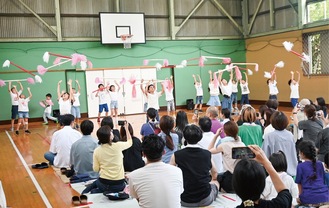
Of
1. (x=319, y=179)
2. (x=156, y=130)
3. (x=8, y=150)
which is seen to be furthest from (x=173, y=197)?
(x=8, y=150)

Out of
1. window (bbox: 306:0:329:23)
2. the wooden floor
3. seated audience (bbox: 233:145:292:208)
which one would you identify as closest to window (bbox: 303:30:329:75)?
window (bbox: 306:0:329:23)

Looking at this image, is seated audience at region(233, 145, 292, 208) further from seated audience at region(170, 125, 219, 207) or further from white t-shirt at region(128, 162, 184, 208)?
seated audience at region(170, 125, 219, 207)

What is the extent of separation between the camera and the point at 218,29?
53.9 ft

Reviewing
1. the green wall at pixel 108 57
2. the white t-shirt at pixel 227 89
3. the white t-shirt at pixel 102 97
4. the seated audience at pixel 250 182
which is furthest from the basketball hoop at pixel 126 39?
the seated audience at pixel 250 182

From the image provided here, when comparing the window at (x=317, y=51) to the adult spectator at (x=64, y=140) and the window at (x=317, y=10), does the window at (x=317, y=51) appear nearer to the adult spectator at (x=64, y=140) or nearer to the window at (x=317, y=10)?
the window at (x=317, y=10)

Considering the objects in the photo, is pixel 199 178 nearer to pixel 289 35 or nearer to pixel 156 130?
pixel 156 130

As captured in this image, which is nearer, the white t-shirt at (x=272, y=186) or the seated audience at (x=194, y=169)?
the white t-shirt at (x=272, y=186)

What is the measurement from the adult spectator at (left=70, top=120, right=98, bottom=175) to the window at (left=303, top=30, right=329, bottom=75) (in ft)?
34.5

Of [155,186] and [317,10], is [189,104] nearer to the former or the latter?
[317,10]

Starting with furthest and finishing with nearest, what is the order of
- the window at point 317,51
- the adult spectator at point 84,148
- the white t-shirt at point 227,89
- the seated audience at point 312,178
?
the window at point 317,51
the white t-shirt at point 227,89
the adult spectator at point 84,148
the seated audience at point 312,178

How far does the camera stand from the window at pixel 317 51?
12594mm

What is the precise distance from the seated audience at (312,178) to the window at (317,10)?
1112 centimetres

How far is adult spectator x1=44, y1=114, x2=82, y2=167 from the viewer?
225 inches

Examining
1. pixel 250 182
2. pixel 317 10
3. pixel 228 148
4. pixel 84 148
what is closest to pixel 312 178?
pixel 228 148
